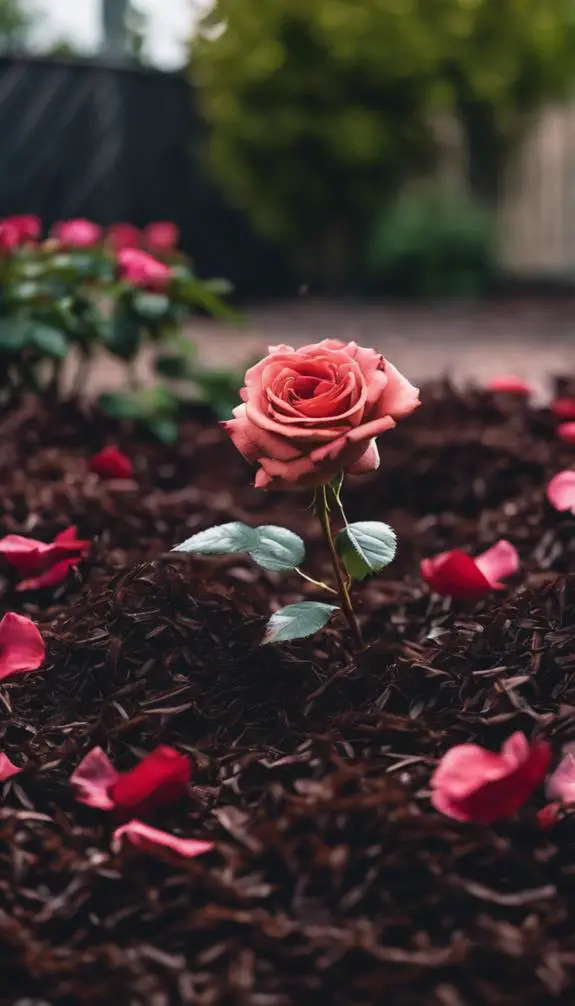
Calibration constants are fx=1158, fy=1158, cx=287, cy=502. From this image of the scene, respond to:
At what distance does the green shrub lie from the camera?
8594 millimetres

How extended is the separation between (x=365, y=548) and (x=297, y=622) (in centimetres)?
11

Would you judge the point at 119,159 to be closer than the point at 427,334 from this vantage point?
No

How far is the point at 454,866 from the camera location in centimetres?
103

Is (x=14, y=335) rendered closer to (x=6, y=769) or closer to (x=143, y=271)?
(x=143, y=271)

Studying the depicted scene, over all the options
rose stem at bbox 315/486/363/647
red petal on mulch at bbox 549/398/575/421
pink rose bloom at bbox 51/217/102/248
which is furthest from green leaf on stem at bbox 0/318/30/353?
rose stem at bbox 315/486/363/647

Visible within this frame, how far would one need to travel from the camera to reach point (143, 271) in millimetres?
2613

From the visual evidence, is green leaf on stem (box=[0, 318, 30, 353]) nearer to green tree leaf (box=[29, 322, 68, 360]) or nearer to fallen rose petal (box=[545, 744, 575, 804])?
green tree leaf (box=[29, 322, 68, 360])

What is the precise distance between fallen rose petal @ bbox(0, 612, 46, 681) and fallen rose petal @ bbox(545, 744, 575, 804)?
60 centimetres

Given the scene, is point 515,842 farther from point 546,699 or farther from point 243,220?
point 243,220

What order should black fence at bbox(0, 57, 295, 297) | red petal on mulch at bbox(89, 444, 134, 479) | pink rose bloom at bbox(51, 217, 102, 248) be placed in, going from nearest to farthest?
red petal on mulch at bbox(89, 444, 134, 479) < pink rose bloom at bbox(51, 217, 102, 248) < black fence at bbox(0, 57, 295, 297)

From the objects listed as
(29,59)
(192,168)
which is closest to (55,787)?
(29,59)

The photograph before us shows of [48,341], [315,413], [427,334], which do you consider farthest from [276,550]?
[427,334]

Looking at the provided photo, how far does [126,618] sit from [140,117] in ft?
26.4

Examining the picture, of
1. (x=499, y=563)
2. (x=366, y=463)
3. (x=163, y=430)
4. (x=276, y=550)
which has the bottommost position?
(x=163, y=430)
